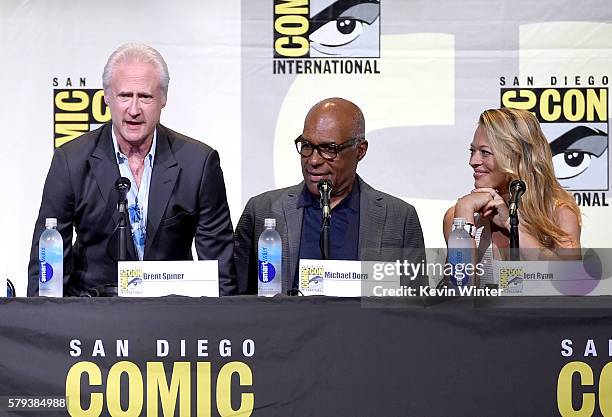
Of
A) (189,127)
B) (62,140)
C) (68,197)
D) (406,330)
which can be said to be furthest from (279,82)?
(406,330)

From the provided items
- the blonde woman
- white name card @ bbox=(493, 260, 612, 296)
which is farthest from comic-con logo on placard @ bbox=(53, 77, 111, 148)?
white name card @ bbox=(493, 260, 612, 296)

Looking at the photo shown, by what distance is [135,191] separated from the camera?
3.68 metres

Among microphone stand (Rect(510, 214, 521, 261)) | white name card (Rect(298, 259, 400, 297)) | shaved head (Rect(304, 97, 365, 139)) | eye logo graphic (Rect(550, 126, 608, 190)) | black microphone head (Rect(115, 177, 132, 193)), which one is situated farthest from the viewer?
eye logo graphic (Rect(550, 126, 608, 190))

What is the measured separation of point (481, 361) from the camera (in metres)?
2.95

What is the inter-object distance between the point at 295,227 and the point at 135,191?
0.58m

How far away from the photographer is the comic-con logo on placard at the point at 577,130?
4715 millimetres

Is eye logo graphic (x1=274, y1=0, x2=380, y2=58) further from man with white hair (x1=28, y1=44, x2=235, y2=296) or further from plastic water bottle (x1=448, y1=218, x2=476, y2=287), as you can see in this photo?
plastic water bottle (x1=448, y1=218, x2=476, y2=287)

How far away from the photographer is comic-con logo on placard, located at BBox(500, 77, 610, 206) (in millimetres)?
4715

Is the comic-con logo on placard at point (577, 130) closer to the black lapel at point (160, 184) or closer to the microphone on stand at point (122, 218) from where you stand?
the black lapel at point (160, 184)

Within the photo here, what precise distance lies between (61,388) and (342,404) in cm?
77

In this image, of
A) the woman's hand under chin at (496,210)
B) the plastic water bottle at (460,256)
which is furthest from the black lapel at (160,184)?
the woman's hand under chin at (496,210)

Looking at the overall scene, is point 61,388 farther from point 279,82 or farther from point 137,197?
point 279,82

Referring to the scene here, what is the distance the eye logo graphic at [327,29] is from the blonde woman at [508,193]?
2.96 feet

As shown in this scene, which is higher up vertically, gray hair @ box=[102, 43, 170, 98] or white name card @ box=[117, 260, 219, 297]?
gray hair @ box=[102, 43, 170, 98]
